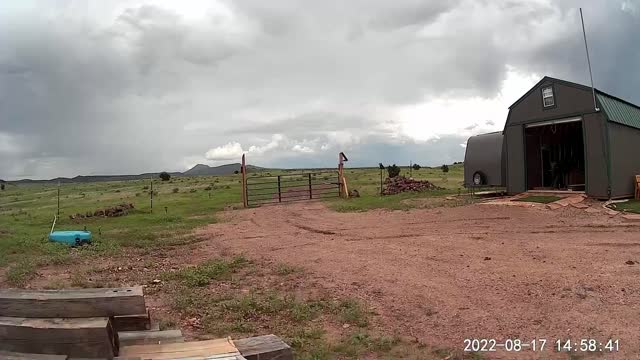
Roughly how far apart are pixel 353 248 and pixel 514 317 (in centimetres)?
519

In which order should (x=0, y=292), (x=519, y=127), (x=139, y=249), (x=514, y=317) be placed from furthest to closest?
1. (x=519, y=127)
2. (x=139, y=249)
3. (x=514, y=317)
4. (x=0, y=292)

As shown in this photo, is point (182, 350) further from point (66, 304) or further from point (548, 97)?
point (548, 97)

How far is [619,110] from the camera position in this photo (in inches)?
711

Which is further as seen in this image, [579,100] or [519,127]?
[519,127]

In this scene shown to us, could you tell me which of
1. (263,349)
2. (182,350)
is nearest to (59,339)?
(182,350)

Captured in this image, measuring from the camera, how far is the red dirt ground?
18.1 feet

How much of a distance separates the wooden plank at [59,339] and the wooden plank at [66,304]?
6.8 inches

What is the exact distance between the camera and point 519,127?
20.2m

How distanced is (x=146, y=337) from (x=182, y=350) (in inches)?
22.8

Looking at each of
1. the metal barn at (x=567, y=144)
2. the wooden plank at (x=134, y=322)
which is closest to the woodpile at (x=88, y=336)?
the wooden plank at (x=134, y=322)

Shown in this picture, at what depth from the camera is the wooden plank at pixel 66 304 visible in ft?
11.8

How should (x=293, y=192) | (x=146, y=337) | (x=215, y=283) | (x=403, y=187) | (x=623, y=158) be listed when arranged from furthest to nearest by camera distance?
(x=293, y=192)
(x=403, y=187)
(x=623, y=158)
(x=215, y=283)
(x=146, y=337)

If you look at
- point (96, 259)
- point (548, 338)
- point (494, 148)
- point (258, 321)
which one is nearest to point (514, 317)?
point (548, 338)

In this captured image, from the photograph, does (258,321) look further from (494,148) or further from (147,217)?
(494,148)
